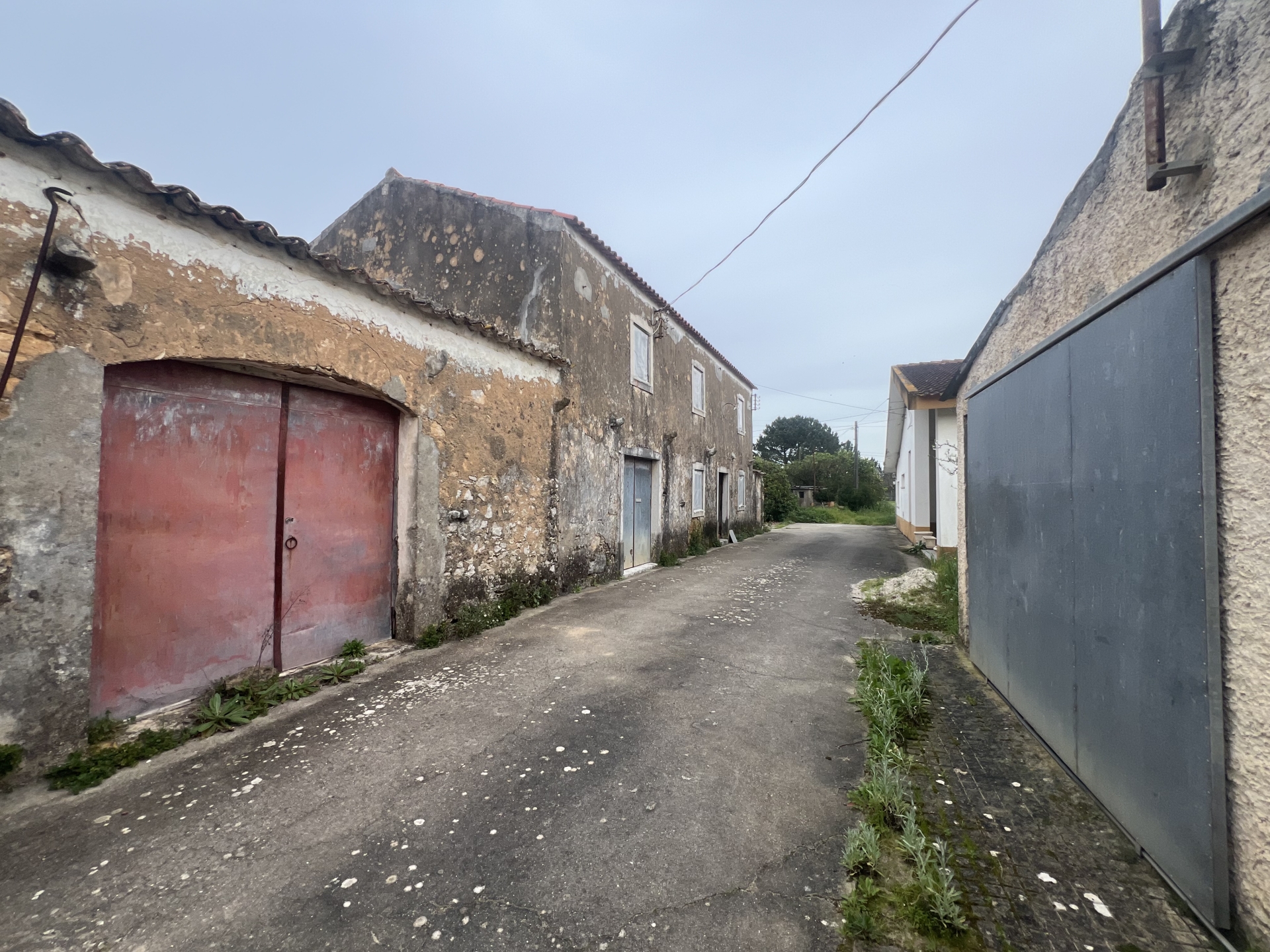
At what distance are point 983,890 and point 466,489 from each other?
16.2 feet

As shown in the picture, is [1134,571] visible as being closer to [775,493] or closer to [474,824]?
[474,824]

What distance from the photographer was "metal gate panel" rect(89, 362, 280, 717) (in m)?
3.15

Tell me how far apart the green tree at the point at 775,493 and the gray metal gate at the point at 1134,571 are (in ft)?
64.8

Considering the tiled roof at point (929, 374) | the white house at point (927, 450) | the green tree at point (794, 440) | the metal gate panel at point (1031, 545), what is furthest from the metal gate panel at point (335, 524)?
the green tree at point (794, 440)

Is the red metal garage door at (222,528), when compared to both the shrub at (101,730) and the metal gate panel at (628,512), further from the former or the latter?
the metal gate panel at (628,512)

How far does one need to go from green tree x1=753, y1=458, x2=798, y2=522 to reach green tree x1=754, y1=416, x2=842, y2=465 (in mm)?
22726

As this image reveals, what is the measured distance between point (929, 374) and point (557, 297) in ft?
36.2

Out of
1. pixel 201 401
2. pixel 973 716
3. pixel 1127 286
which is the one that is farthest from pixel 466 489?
pixel 1127 286

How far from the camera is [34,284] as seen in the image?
2.65 meters

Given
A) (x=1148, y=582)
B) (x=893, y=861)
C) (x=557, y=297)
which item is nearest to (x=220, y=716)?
Result: (x=893, y=861)

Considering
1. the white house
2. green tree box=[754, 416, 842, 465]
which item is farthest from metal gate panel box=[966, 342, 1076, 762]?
green tree box=[754, 416, 842, 465]

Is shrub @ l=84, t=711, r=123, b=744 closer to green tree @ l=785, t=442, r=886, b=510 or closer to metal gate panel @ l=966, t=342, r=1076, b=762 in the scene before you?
metal gate panel @ l=966, t=342, r=1076, b=762

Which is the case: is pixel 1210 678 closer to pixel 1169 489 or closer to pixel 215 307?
pixel 1169 489

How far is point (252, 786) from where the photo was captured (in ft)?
8.76
